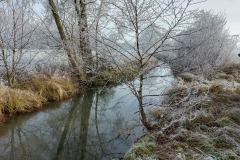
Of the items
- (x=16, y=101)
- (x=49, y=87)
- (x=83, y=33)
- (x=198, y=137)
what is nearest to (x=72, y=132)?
(x=16, y=101)

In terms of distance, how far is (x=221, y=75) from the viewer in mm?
10461

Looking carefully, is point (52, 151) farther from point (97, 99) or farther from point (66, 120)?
point (97, 99)

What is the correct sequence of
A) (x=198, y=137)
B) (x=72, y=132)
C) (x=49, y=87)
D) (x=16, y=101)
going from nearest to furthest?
(x=198, y=137)
(x=72, y=132)
(x=16, y=101)
(x=49, y=87)

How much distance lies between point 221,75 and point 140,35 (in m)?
6.47

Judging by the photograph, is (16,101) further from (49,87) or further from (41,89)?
(49,87)

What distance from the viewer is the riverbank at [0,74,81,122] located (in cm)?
732

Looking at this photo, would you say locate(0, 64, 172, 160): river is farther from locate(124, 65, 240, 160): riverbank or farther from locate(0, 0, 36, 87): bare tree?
locate(0, 0, 36, 87): bare tree

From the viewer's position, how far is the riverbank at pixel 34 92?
24.0 ft

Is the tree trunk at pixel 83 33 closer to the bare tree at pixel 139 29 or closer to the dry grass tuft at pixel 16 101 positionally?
the bare tree at pixel 139 29

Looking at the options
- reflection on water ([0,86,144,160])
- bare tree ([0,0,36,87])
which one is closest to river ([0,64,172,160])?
reflection on water ([0,86,144,160])

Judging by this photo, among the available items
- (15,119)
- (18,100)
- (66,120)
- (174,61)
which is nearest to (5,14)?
(18,100)

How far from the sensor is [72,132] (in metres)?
6.43

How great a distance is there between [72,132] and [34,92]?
2.87 meters

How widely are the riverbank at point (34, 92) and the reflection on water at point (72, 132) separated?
324 mm
